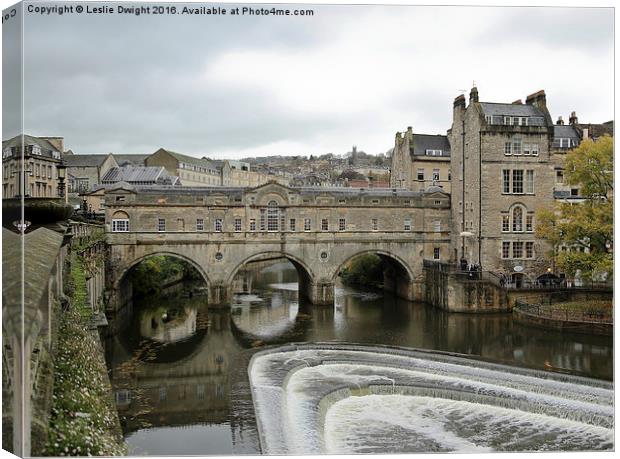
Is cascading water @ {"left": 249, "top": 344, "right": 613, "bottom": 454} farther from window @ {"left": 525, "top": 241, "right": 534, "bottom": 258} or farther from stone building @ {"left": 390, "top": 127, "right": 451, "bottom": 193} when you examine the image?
stone building @ {"left": 390, "top": 127, "right": 451, "bottom": 193}

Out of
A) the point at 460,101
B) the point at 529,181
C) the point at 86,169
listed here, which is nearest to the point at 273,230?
the point at 460,101

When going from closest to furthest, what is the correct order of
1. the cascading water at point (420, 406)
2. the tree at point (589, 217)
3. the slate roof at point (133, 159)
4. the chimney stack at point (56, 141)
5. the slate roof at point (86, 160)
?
the cascading water at point (420, 406) < the chimney stack at point (56, 141) < the tree at point (589, 217) < the slate roof at point (86, 160) < the slate roof at point (133, 159)

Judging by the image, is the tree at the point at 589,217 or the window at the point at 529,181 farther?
the window at the point at 529,181

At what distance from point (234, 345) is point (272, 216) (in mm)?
10718

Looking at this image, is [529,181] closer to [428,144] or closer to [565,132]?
[565,132]

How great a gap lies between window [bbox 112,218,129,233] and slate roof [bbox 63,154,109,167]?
25134 millimetres

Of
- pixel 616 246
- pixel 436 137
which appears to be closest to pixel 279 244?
pixel 436 137

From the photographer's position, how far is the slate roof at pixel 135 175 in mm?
52938

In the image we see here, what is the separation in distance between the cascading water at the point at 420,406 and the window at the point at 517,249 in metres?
14.9

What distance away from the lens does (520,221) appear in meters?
34.6

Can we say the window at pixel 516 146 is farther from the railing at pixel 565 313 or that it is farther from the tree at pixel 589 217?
the railing at pixel 565 313

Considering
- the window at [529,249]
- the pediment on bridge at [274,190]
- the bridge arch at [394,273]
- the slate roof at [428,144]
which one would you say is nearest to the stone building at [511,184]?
the window at [529,249]

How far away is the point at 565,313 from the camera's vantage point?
27484mm

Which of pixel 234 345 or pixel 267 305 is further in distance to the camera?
pixel 267 305
